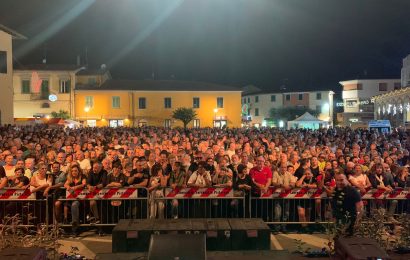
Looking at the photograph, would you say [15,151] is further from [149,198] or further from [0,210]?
[149,198]

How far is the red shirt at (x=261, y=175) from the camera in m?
10.2

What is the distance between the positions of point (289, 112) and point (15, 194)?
209ft

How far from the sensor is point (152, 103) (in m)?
53.8

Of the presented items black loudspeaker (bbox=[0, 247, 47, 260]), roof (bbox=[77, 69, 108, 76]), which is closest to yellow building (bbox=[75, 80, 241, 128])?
roof (bbox=[77, 69, 108, 76])

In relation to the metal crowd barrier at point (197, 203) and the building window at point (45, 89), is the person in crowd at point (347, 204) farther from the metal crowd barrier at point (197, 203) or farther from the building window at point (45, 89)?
the building window at point (45, 89)

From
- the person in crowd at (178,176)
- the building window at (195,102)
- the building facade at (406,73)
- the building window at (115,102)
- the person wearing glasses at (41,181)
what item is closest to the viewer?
the person wearing glasses at (41,181)

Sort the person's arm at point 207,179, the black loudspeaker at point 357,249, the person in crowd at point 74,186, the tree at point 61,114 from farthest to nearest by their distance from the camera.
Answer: the tree at point 61,114
the person's arm at point 207,179
the person in crowd at point 74,186
the black loudspeaker at point 357,249

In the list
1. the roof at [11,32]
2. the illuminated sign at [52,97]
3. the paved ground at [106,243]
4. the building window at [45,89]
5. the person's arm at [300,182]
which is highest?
the roof at [11,32]

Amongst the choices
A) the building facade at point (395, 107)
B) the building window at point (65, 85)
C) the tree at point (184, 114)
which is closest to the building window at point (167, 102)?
the tree at point (184, 114)

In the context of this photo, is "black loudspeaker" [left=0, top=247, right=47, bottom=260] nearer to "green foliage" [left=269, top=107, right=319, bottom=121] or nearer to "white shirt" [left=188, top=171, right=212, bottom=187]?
"white shirt" [left=188, top=171, right=212, bottom=187]

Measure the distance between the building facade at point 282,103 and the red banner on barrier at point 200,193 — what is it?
5741 cm

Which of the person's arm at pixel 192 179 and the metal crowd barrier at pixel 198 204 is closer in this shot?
the metal crowd barrier at pixel 198 204

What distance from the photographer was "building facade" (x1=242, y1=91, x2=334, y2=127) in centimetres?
7069

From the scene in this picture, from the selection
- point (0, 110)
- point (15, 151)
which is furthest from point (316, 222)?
point (0, 110)
